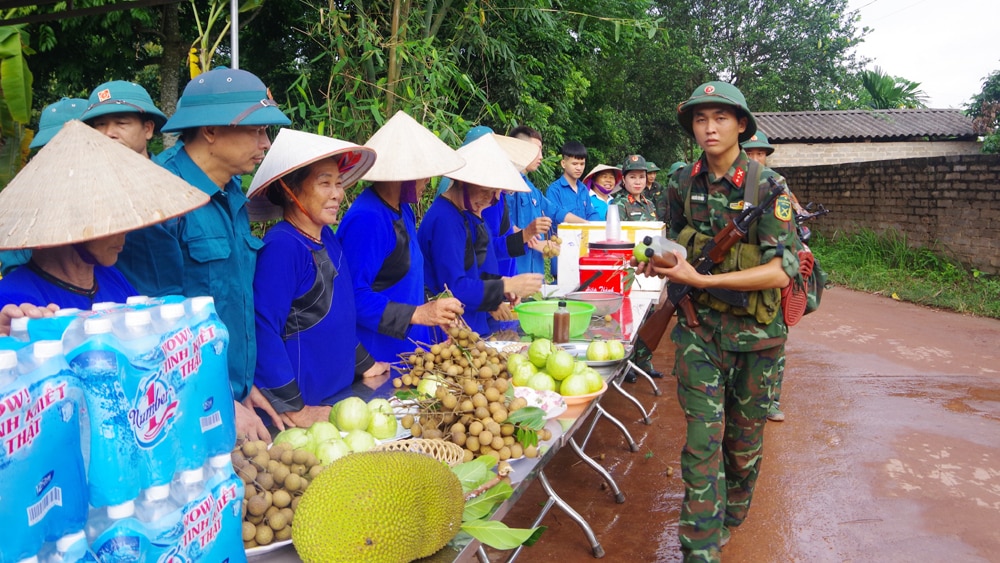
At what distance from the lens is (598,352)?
3.29 metres

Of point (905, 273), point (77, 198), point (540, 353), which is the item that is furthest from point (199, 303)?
point (905, 273)

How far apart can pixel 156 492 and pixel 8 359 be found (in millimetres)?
331

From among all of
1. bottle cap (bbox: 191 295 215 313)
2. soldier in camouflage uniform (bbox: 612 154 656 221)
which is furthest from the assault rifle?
soldier in camouflage uniform (bbox: 612 154 656 221)

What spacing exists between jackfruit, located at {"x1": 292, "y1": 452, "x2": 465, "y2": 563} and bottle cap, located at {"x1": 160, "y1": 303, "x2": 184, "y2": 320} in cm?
49

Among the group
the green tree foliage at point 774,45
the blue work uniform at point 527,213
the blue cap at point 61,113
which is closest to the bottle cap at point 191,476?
the blue cap at point 61,113

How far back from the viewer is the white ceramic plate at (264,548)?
5.00ft

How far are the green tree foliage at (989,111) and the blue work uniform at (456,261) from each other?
1265cm

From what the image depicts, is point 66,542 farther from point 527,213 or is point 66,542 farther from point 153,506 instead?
point 527,213

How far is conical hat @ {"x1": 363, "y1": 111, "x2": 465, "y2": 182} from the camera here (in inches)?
129

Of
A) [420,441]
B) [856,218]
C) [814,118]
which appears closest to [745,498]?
[420,441]

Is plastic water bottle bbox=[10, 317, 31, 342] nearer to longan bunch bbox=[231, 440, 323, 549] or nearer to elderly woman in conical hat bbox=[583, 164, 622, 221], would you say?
longan bunch bbox=[231, 440, 323, 549]

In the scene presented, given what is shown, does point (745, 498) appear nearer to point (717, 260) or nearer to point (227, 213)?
point (717, 260)

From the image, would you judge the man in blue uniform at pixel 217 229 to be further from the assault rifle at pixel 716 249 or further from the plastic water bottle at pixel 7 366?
the assault rifle at pixel 716 249

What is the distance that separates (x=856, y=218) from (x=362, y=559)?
1457 cm
